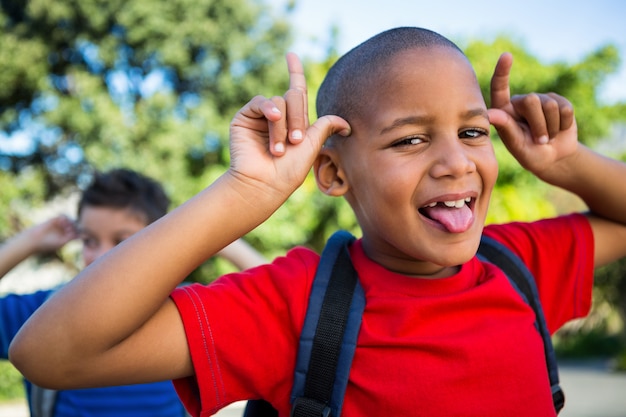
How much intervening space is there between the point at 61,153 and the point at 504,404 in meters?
13.8

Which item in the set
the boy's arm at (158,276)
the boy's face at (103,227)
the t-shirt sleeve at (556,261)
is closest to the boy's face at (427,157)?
the boy's arm at (158,276)

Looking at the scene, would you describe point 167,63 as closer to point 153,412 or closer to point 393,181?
point 153,412

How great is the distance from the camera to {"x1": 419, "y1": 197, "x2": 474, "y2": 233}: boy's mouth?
1.57 metres

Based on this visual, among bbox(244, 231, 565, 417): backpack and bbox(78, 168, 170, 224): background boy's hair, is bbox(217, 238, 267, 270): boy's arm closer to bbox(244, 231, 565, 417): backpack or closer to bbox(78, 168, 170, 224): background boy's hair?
bbox(78, 168, 170, 224): background boy's hair

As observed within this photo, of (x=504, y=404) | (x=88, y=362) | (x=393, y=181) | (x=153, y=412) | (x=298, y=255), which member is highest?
(x=393, y=181)

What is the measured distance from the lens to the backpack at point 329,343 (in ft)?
A: 4.78

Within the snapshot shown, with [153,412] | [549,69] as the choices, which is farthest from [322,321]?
[549,69]

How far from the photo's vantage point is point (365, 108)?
1695 millimetres

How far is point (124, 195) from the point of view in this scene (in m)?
3.19

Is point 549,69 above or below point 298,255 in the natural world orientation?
above

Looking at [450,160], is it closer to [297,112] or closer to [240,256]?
[297,112]

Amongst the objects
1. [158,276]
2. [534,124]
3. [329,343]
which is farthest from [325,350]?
[534,124]

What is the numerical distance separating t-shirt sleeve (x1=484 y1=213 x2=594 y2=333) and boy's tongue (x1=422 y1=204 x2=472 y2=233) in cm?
39

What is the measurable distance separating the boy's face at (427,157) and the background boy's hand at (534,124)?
260 mm
